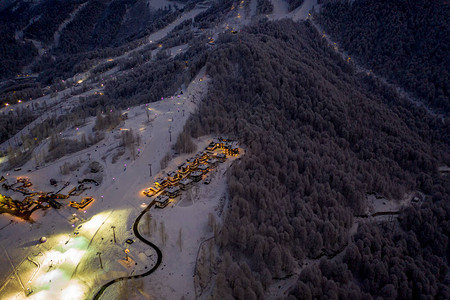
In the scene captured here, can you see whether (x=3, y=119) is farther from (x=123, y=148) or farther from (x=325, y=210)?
(x=325, y=210)

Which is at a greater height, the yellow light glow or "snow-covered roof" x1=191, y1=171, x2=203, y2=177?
the yellow light glow

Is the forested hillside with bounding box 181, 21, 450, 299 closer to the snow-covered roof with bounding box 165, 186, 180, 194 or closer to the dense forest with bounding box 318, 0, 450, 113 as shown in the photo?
the snow-covered roof with bounding box 165, 186, 180, 194

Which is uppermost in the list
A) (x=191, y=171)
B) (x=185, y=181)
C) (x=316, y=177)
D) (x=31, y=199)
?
(x=31, y=199)

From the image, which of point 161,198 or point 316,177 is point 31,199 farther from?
point 316,177

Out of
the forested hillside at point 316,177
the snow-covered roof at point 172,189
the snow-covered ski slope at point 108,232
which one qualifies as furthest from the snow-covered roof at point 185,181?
the forested hillside at point 316,177

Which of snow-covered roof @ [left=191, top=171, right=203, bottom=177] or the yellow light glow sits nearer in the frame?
the yellow light glow

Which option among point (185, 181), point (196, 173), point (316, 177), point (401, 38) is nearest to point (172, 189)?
point (185, 181)

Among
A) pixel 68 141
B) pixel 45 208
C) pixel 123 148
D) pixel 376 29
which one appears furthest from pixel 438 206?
pixel 376 29

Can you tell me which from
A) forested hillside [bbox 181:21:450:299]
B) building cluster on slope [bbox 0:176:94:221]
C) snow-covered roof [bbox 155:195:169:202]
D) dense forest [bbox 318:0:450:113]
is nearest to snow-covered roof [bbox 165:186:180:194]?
snow-covered roof [bbox 155:195:169:202]
